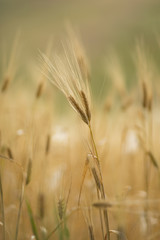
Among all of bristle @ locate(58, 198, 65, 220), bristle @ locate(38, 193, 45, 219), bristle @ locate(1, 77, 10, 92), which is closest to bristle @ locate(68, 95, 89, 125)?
bristle @ locate(58, 198, 65, 220)

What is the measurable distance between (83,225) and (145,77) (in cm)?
52

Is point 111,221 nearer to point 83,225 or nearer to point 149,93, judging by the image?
point 83,225

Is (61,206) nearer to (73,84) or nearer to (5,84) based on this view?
(73,84)

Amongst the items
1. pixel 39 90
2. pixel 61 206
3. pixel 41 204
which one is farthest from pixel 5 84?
pixel 61 206

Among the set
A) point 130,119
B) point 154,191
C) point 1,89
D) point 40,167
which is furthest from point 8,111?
point 154,191

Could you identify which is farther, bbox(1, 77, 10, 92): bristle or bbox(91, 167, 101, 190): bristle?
bbox(1, 77, 10, 92): bristle

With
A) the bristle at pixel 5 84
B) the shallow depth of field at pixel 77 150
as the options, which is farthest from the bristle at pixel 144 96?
the bristle at pixel 5 84

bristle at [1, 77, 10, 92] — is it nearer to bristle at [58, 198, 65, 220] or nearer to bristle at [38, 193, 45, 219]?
bristle at [38, 193, 45, 219]

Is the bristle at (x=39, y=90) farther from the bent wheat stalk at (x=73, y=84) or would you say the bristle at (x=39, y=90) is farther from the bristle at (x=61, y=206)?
the bristle at (x=61, y=206)

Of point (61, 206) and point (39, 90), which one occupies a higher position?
point (39, 90)

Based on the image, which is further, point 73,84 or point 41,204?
point 41,204

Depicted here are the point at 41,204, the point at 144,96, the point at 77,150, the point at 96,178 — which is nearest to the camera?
the point at 96,178

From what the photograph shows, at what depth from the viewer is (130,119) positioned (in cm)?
124

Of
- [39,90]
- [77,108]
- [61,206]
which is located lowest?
[61,206]
